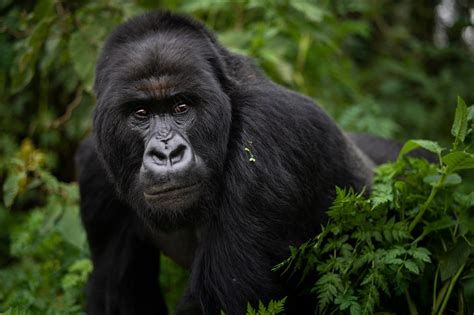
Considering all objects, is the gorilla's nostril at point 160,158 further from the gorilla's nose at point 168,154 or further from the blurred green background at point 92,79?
the blurred green background at point 92,79

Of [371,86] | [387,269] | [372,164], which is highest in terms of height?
[387,269]

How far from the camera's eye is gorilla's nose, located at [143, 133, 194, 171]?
325 centimetres

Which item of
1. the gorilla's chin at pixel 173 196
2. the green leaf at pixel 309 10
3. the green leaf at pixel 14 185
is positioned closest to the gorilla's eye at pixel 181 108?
the gorilla's chin at pixel 173 196

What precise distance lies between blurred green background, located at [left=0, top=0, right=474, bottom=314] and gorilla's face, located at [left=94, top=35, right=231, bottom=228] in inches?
53.1

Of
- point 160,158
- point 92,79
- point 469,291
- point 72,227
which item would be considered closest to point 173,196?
point 160,158

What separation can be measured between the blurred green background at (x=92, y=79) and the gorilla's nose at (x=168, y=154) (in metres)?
1.64

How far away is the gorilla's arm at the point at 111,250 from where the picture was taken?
433cm

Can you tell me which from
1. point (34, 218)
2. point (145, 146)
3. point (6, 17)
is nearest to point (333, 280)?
point (145, 146)

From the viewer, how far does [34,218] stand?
5039mm

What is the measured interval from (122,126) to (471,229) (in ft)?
6.17

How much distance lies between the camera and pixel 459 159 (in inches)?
124

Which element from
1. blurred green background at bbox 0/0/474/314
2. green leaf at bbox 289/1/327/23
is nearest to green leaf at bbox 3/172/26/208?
blurred green background at bbox 0/0/474/314

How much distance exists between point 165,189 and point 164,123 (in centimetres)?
37

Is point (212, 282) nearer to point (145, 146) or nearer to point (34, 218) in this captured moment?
point (145, 146)
